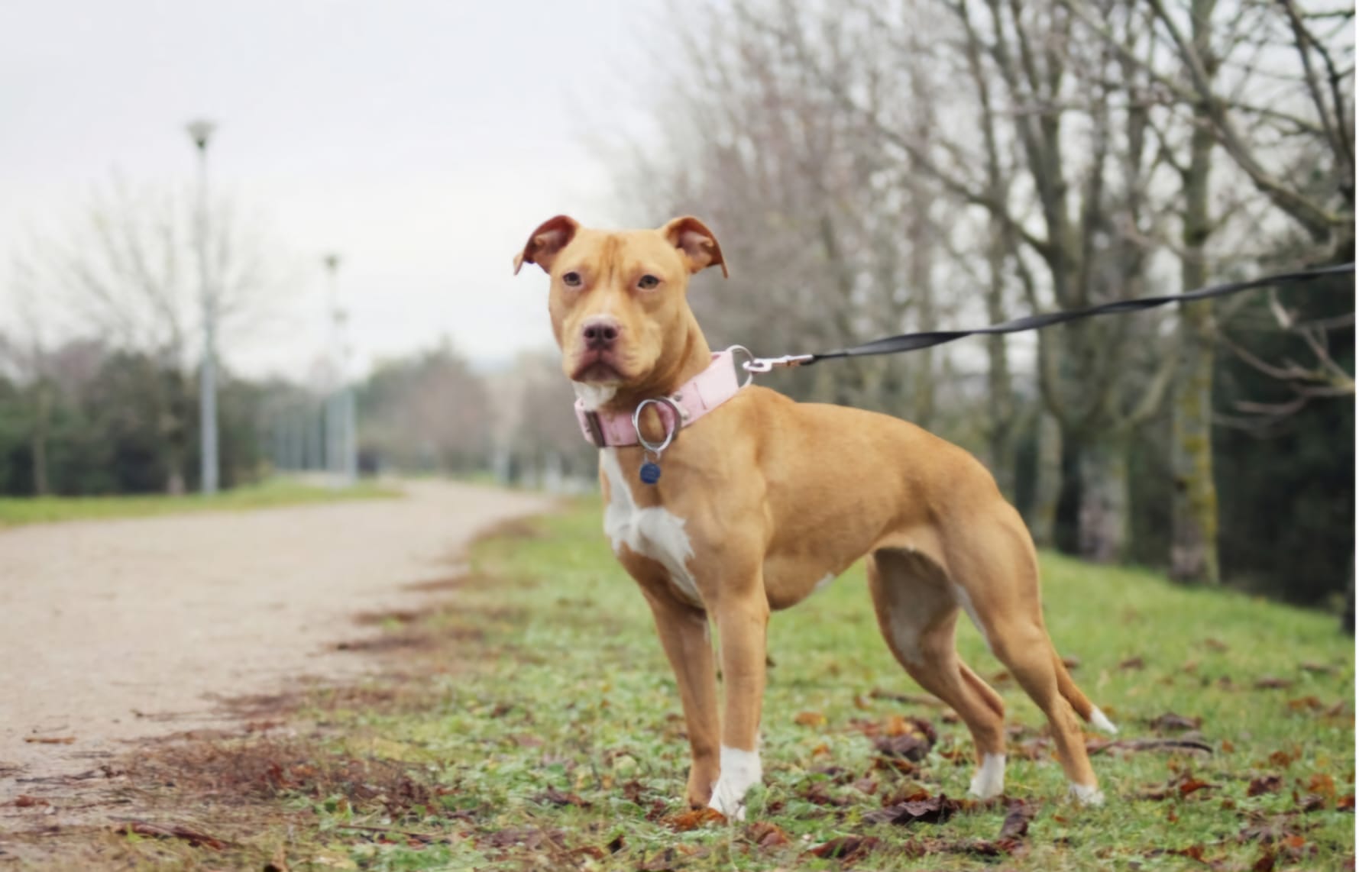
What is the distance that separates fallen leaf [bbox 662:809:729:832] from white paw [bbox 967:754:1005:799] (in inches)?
48.2

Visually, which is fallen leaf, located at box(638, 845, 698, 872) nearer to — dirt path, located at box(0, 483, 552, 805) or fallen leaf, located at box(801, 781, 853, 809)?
fallen leaf, located at box(801, 781, 853, 809)

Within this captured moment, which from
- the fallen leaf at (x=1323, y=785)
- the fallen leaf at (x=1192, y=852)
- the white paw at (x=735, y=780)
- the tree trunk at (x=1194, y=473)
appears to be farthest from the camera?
the tree trunk at (x=1194, y=473)

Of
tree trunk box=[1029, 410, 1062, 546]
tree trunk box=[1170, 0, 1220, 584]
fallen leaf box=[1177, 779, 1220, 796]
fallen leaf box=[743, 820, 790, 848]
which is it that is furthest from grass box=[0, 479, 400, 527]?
tree trunk box=[1029, 410, 1062, 546]

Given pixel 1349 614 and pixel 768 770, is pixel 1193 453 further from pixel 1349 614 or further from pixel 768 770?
pixel 768 770

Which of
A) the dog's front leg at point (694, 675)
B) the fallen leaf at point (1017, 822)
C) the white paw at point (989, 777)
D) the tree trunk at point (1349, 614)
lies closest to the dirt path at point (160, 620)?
the dog's front leg at point (694, 675)

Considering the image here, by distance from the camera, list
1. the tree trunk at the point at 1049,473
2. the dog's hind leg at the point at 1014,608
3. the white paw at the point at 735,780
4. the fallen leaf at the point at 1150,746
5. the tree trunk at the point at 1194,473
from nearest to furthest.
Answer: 1. the white paw at the point at 735,780
2. the dog's hind leg at the point at 1014,608
3. the fallen leaf at the point at 1150,746
4. the tree trunk at the point at 1194,473
5. the tree trunk at the point at 1049,473

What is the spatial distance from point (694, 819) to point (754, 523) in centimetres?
92

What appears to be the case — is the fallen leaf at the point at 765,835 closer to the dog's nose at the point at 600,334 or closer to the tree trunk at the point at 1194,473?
the dog's nose at the point at 600,334

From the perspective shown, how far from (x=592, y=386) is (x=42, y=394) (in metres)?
15.2

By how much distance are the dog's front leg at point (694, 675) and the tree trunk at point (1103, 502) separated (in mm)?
16767

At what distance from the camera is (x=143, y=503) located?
845 inches

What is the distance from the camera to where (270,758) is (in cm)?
438

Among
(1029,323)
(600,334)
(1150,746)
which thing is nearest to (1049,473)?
(1150,746)

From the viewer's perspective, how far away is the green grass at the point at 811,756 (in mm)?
3832
